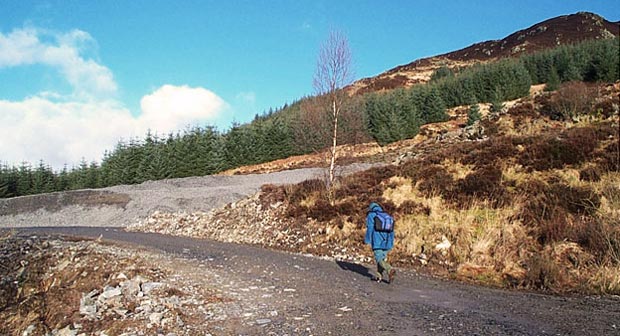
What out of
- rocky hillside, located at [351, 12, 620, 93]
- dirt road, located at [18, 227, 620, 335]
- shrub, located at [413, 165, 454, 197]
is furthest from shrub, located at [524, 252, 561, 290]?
rocky hillside, located at [351, 12, 620, 93]

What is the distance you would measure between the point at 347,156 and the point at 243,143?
1365 inches

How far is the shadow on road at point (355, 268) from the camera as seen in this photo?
28.7 ft

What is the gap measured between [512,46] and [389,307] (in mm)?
128049

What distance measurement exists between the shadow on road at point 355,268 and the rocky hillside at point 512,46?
87846mm

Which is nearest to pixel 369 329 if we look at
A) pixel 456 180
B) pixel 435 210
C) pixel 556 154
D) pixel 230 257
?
pixel 230 257

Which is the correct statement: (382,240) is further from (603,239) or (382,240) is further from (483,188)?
(483,188)

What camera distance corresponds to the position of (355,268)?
945cm

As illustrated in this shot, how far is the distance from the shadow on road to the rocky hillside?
87846 millimetres

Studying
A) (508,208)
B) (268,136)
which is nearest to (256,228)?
(508,208)

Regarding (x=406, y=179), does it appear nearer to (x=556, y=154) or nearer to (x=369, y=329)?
(x=556, y=154)

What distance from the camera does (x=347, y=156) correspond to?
1902 centimetres

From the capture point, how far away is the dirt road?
480 centimetres

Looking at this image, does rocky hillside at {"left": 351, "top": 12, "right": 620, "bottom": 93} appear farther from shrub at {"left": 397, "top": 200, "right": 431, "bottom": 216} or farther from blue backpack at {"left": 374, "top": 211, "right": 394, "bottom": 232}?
blue backpack at {"left": 374, "top": 211, "right": 394, "bottom": 232}

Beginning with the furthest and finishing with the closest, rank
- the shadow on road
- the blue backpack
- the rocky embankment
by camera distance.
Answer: the rocky embankment → the shadow on road → the blue backpack
